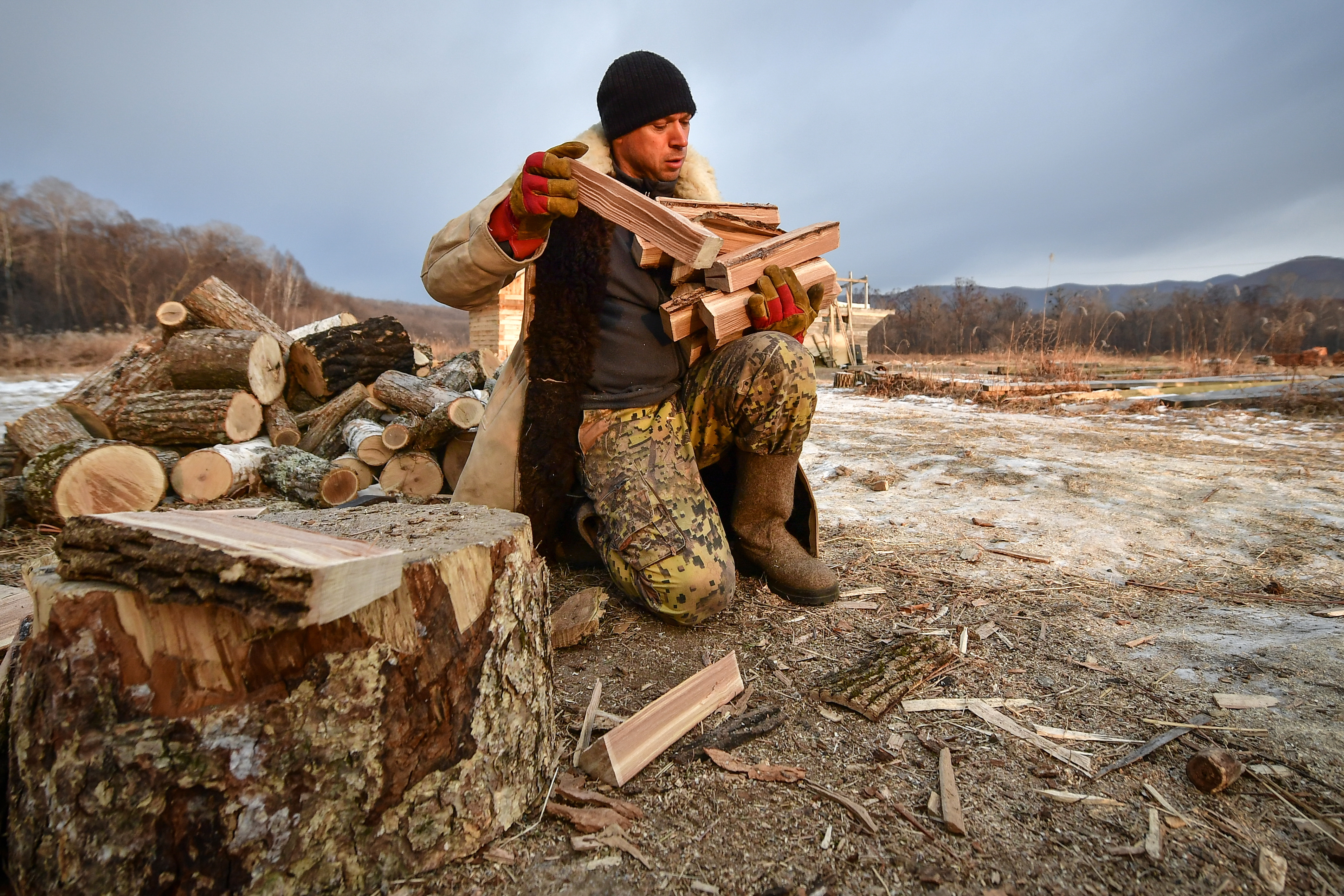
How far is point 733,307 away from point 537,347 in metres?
0.67

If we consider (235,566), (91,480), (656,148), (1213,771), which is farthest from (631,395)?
(91,480)

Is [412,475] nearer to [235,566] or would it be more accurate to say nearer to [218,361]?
[218,361]

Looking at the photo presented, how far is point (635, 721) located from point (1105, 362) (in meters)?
19.6

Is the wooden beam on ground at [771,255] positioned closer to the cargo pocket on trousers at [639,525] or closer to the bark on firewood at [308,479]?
the cargo pocket on trousers at [639,525]

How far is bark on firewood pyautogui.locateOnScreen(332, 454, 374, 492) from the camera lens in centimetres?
419

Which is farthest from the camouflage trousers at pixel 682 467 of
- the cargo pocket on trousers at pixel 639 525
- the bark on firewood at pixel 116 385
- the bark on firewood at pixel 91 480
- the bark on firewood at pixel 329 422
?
the bark on firewood at pixel 116 385

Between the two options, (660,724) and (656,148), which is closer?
(660,724)

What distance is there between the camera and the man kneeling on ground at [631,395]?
2.02 m

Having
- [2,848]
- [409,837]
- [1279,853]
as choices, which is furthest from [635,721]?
[1279,853]

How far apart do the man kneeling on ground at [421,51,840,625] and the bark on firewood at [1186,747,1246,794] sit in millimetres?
1093

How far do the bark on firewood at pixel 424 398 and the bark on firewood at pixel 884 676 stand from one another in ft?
9.83

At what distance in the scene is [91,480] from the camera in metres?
3.54

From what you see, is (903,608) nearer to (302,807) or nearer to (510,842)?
(510,842)

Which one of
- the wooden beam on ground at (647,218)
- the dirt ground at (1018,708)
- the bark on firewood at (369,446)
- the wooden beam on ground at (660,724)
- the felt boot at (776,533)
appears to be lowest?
the dirt ground at (1018,708)
